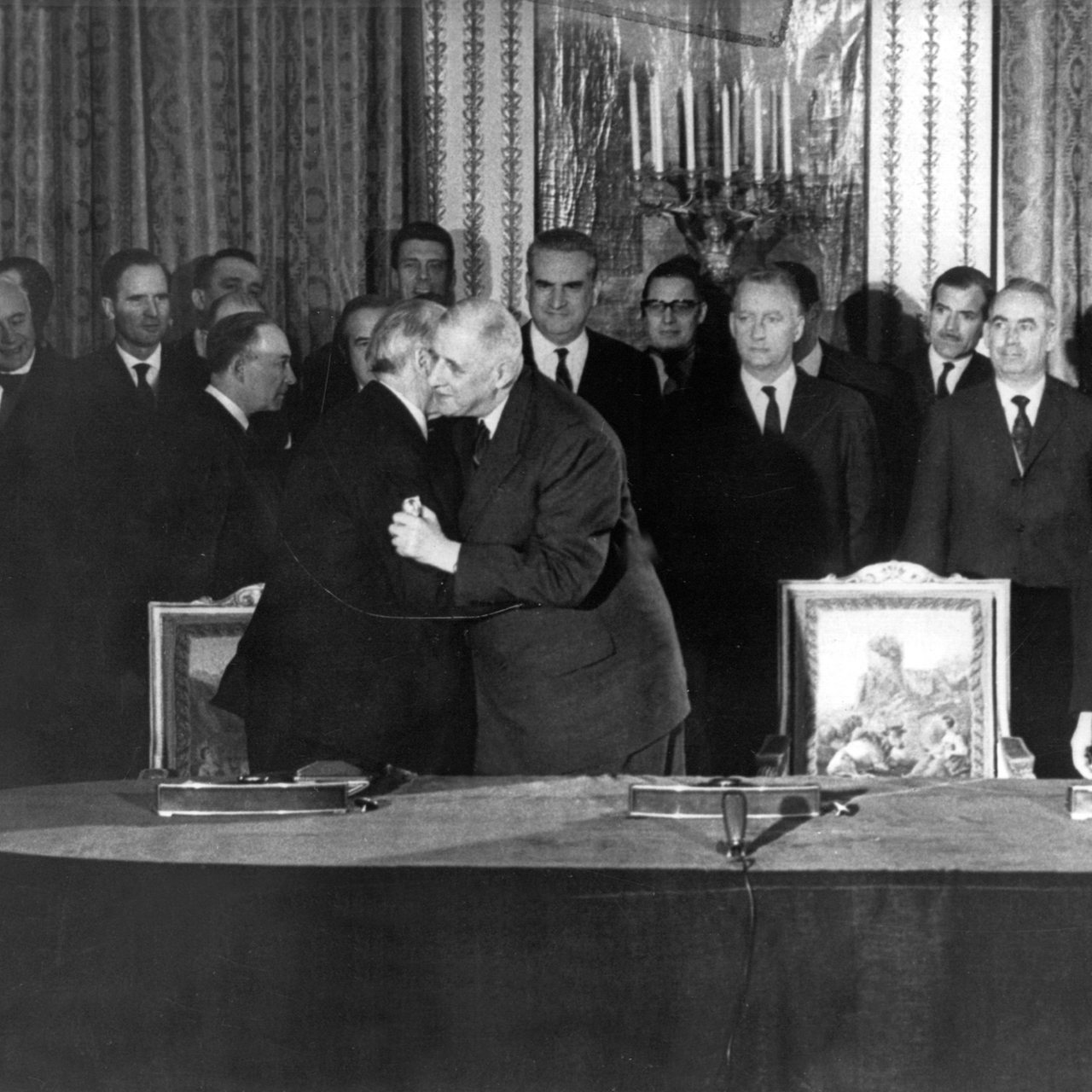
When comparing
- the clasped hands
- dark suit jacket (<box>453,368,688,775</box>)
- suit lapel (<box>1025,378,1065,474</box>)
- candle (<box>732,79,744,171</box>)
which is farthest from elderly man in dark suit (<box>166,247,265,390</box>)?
suit lapel (<box>1025,378,1065,474</box>)

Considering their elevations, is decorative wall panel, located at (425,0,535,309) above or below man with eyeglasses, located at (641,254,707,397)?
above

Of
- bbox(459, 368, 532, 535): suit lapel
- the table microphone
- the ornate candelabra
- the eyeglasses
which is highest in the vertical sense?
the ornate candelabra

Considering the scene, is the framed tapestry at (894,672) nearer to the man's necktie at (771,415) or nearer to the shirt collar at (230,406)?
the man's necktie at (771,415)

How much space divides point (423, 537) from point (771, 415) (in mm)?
1166

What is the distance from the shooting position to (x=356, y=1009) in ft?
7.05

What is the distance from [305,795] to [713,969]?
0.77 meters

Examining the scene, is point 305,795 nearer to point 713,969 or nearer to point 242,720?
point 713,969

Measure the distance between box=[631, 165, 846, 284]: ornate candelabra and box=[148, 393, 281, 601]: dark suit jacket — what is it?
4.14ft

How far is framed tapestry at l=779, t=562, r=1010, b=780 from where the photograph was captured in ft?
11.7

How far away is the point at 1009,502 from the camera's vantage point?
402cm

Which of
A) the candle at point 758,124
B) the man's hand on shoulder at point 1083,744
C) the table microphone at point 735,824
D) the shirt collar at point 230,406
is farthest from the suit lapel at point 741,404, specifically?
the table microphone at point 735,824

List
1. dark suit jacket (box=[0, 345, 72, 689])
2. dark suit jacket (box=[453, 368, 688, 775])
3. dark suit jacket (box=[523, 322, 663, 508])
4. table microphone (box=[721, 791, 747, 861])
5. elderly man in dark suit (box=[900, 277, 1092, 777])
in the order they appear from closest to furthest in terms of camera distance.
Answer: table microphone (box=[721, 791, 747, 861]) < dark suit jacket (box=[453, 368, 688, 775]) < elderly man in dark suit (box=[900, 277, 1092, 777]) < dark suit jacket (box=[0, 345, 72, 689]) < dark suit jacket (box=[523, 322, 663, 508])

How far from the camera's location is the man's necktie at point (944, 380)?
4.20m

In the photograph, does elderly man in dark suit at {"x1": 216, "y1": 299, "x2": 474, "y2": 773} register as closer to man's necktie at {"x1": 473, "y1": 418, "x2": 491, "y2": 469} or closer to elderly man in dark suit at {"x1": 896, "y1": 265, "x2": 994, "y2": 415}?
man's necktie at {"x1": 473, "y1": 418, "x2": 491, "y2": 469}
